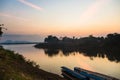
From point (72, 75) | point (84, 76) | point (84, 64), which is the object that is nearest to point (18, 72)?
point (84, 76)

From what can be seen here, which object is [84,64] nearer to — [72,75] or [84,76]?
[72,75]

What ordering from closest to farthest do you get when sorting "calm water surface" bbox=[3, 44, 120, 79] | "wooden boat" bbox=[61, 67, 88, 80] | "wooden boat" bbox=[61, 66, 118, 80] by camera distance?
"wooden boat" bbox=[61, 66, 118, 80] < "wooden boat" bbox=[61, 67, 88, 80] < "calm water surface" bbox=[3, 44, 120, 79]

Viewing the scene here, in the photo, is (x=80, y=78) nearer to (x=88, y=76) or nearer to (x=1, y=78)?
(x=88, y=76)

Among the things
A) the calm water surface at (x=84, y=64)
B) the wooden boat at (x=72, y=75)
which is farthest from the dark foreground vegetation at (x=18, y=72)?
the calm water surface at (x=84, y=64)

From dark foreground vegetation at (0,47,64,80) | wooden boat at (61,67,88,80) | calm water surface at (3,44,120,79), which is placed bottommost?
calm water surface at (3,44,120,79)

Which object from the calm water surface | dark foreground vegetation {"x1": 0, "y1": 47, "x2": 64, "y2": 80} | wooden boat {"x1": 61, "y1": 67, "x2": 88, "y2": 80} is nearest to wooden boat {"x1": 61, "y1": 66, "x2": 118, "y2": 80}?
wooden boat {"x1": 61, "y1": 67, "x2": 88, "y2": 80}

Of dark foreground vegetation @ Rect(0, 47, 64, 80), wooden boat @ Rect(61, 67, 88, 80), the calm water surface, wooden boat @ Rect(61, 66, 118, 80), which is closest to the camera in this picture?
dark foreground vegetation @ Rect(0, 47, 64, 80)

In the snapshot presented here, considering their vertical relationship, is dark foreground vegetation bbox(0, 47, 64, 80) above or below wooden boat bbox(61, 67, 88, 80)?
above

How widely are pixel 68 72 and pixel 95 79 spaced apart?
7160mm

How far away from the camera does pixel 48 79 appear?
47.1 feet

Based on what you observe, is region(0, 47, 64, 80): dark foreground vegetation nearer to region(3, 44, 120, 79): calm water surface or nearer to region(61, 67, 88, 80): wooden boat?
region(61, 67, 88, 80): wooden boat

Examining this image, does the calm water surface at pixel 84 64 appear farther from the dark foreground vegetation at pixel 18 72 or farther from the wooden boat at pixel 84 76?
the dark foreground vegetation at pixel 18 72

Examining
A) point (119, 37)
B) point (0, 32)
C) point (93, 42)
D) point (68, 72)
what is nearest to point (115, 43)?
point (119, 37)

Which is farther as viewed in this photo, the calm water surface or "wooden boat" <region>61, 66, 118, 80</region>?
the calm water surface
